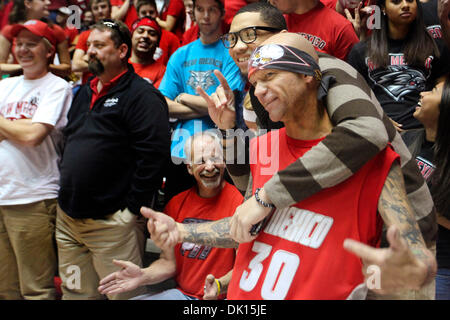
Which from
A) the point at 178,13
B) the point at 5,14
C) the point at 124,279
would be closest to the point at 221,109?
the point at 124,279

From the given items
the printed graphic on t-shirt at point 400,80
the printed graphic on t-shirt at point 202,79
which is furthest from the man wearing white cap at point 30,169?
the printed graphic on t-shirt at point 400,80

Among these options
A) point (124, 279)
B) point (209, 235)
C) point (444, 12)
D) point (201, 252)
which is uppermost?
point (444, 12)

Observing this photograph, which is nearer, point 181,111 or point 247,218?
point 247,218

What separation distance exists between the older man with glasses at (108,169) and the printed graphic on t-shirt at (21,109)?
0.38 m

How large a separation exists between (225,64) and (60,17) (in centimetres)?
274

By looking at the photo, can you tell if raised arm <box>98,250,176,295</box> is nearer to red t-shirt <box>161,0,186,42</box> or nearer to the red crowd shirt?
red t-shirt <box>161,0,186,42</box>

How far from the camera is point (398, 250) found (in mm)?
1130

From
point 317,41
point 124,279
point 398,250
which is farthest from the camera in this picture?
point 317,41

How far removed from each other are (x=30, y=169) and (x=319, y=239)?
2.53m

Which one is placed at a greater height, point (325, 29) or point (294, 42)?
point (294, 42)

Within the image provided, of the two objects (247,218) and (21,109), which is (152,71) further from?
(247,218)

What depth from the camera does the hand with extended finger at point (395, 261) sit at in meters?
1.13
